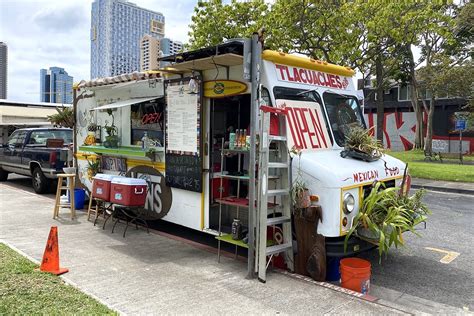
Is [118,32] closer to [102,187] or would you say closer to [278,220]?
[102,187]

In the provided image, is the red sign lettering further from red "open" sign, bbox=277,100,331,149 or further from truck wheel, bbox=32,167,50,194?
truck wheel, bbox=32,167,50,194

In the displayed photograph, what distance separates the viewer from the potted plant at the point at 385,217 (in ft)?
15.1

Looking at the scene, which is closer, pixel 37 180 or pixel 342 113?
pixel 342 113

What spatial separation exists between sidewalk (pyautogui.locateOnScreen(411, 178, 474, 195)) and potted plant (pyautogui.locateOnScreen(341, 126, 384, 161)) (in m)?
8.85

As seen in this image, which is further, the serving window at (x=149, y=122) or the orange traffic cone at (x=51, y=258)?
the serving window at (x=149, y=122)

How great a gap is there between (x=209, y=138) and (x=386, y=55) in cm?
1248

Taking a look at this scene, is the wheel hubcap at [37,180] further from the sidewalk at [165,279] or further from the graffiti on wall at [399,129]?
the graffiti on wall at [399,129]

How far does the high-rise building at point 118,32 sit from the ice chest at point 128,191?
899 centimetres

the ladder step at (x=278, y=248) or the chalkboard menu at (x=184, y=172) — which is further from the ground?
the chalkboard menu at (x=184, y=172)

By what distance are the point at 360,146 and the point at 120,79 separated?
4.42 meters

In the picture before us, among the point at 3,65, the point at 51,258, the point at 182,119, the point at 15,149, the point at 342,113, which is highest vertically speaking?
the point at 3,65

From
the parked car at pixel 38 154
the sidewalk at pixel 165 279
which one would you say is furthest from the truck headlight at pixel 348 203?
the parked car at pixel 38 154

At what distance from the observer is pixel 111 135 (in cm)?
797

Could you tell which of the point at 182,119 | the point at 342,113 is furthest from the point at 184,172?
the point at 342,113
